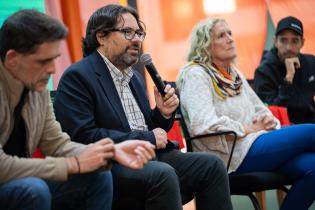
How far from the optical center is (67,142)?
6.05ft

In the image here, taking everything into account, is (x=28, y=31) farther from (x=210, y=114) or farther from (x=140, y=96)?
(x=210, y=114)

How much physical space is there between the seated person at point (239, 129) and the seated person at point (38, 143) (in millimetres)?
877

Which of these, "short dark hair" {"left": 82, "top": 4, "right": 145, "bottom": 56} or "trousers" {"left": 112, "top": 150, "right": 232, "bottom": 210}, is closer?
"trousers" {"left": 112, "top": 150, "right": 232, "bottom": 210}

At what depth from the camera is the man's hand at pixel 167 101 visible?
2179 millimetres

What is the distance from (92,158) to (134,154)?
5.7 inches

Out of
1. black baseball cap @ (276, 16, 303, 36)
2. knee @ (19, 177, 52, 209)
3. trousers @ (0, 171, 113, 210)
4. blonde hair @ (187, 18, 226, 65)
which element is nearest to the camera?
knee @ (19, 177, 52, 209)

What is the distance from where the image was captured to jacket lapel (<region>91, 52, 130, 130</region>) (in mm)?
2162

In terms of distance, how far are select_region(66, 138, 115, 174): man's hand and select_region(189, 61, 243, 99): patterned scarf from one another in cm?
113

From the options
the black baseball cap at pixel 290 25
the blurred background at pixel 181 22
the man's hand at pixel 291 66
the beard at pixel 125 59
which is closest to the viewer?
the beard at pixel 125 59

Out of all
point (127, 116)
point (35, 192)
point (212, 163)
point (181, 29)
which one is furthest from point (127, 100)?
point (181, 29)

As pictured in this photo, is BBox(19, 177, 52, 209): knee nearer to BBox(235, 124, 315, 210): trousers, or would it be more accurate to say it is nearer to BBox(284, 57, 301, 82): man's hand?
BBox(235, 124, 315, 210): trousers

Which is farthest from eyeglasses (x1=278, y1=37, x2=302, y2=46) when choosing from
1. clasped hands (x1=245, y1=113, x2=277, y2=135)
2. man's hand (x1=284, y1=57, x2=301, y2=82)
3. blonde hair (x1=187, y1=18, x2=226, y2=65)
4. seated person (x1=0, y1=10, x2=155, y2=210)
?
seated person (x1=0, y1=10, x2=155, y2=210)

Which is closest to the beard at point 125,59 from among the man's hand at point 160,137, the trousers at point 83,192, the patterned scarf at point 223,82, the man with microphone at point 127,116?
the man with microphone at point 127,116

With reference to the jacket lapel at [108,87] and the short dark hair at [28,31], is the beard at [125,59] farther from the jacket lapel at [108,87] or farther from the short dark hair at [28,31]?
the short dark hair at [28,31]
